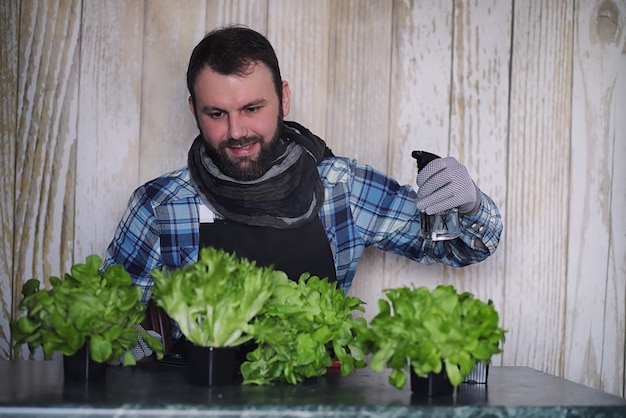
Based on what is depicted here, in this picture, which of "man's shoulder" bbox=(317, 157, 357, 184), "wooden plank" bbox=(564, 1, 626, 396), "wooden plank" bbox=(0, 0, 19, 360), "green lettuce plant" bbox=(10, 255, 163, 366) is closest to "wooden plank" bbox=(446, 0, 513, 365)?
"wooden plank" bbox=(564, 1, 626, 396)

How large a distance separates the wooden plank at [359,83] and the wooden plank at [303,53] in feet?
0.07

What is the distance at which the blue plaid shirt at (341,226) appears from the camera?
2115mm

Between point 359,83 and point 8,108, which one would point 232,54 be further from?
point 8,108

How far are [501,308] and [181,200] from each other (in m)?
0.93

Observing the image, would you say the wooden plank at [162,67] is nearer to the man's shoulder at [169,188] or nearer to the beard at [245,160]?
the man's shoulder at [169,188]

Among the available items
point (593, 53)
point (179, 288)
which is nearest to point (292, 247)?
point (179, 288)

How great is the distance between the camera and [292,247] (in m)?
2.09

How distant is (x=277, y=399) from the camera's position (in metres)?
1.16

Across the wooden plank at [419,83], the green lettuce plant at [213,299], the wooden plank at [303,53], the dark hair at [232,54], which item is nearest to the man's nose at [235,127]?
the dark hair at [232,54]

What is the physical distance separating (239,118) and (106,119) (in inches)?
18.9

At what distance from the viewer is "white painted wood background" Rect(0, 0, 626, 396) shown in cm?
232

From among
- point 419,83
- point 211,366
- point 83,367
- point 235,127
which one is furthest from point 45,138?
point 211,366

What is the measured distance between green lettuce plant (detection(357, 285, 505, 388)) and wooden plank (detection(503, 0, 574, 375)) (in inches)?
47.0

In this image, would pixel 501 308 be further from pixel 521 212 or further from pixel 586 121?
pixel 586 121
